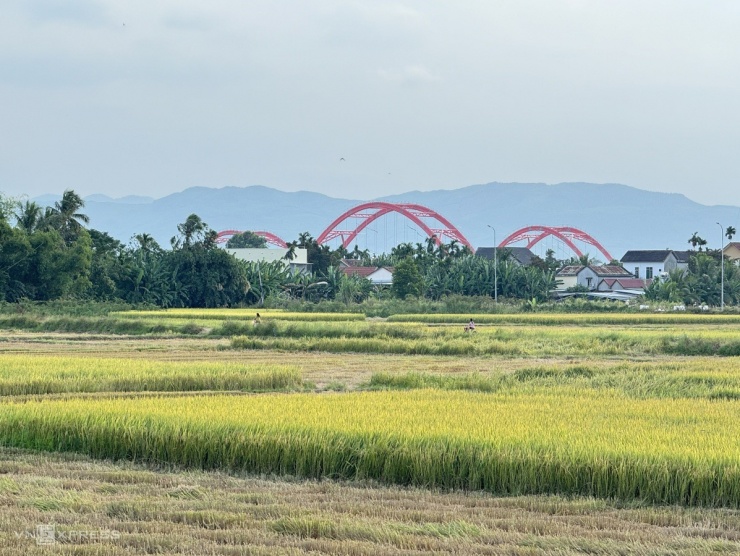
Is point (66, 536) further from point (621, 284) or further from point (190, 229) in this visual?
point (621, 284)

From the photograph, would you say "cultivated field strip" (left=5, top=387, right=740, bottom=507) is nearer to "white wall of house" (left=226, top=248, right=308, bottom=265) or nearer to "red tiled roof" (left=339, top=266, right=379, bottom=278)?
"white wall of house" (left=226, top=248, right=308, bottom=265)

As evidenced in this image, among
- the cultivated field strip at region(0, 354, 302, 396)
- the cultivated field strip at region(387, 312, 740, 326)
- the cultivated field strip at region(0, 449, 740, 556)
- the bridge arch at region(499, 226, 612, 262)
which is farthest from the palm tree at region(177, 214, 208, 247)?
the bridge arch at region(499, 226, 612, 262)

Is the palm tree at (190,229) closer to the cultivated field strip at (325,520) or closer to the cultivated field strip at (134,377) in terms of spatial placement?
the cultivated field strip at (134,377)

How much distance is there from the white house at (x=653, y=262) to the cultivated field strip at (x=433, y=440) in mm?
101552

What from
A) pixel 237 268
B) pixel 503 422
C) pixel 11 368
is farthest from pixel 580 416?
pixel 237 268

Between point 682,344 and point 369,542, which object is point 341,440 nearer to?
point 369,542

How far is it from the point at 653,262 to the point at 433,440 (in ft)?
352

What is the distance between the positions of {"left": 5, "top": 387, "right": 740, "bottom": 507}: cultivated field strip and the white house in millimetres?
101552

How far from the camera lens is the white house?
374 feet

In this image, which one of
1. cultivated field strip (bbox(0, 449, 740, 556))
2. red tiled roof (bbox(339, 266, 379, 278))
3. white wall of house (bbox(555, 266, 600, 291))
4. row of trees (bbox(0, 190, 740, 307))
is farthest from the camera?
red tiled roof (bbox(339, 266, 379, 278))

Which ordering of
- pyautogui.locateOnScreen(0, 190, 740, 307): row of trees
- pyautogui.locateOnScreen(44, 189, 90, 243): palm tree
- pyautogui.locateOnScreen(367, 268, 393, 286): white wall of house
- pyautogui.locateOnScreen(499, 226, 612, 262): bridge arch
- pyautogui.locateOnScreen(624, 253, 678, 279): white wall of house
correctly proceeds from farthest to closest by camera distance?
pyautogui.locateOnScreen(499, 226, 612, 262): bridge arch, pyautogui.locateOnScreen(624, 253, 678, 279): white wall of house, pyautogui.locateOnScreen(367, 268, 393, 286): white wall of house, pyautogui.locateOnScreen(44, 189, 90, 243): palm tree, pyautogui.locateOnScreen(0, 190, 740, 307): row of trees

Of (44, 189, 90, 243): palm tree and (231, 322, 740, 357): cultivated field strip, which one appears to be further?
(44, 189, 90, 243): palm tree

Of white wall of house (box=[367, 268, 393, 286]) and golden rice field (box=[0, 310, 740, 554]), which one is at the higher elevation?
white wall of house (box=[367, 268, 393, 286])

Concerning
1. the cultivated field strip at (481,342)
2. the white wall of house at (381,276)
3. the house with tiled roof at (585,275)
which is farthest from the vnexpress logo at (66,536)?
the house with tiled roof at (585,275)
